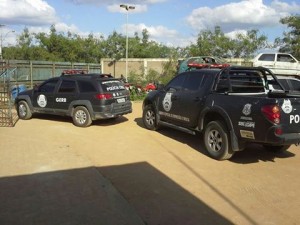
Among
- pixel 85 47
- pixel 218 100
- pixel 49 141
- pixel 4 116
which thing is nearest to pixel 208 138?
pixel 218 100

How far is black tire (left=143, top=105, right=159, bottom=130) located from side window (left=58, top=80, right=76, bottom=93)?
2504mm

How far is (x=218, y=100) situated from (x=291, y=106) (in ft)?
5.14

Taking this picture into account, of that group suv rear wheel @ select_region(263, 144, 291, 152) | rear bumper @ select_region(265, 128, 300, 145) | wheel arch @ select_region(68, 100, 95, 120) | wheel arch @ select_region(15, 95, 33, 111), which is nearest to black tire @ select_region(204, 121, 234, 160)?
rear bumper @ select_region(265, 128, 300, 145)

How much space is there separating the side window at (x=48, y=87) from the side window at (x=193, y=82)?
5095mm

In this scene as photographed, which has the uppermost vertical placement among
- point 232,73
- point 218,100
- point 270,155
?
point 232,73

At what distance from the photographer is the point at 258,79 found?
8922 mm

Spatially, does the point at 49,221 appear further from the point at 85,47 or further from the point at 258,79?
the point at 85,47

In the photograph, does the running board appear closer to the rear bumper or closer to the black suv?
the black suv

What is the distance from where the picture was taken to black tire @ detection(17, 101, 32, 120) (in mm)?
13148

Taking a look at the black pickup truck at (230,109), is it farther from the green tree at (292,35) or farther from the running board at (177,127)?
the green tree at (292,35)

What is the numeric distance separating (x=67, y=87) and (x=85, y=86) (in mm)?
790

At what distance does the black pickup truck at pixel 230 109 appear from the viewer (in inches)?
273

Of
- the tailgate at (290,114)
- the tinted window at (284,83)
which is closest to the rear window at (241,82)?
the tailgate at (290,114)

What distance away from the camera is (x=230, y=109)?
7602mm
